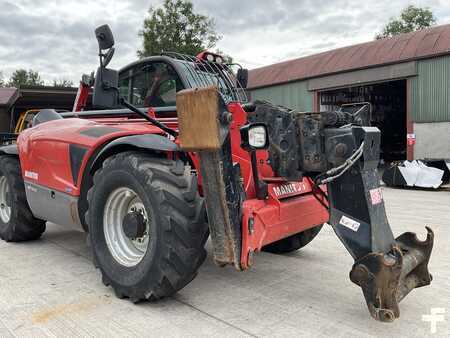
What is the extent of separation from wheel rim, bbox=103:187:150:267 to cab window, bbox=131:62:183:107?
1.31 meters

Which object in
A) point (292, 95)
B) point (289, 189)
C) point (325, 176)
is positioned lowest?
point (289, 189)

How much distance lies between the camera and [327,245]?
17.8ft

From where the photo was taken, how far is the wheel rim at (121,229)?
3678 millimetres

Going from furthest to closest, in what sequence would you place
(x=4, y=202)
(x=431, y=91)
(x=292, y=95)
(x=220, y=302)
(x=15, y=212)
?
(x=292, y=95)
(x=431, y=91)
(x=4, y=202)
(x=15, y=212)
(x=220, y=302)

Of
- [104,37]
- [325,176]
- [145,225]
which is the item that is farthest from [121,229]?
[325,176]

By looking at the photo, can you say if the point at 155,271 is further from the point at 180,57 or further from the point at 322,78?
the point at 322,78

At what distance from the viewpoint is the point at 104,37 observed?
3303mm

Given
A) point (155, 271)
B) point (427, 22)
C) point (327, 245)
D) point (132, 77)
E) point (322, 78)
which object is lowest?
point (327, 245)

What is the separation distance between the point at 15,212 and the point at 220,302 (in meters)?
2.99

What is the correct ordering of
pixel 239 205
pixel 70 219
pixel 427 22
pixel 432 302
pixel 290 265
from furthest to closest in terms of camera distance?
pixel 427 22 < pixel 290 265 < pixel 70 219 < pixel 432 302 < pixel 239 205

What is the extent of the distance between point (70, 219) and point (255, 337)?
2162 mm

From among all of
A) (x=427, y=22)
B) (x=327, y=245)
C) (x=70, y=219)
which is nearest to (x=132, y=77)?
(x=70, y=219)

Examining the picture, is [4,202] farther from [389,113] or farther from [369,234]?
[389,113]

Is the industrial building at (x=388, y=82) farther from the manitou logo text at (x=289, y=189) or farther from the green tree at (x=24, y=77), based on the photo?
the green tree at (x=24, y=77)
